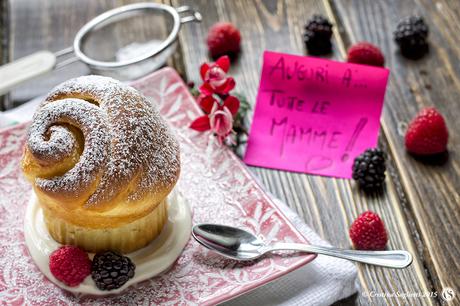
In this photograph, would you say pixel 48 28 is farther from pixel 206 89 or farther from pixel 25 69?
pixel 206 89

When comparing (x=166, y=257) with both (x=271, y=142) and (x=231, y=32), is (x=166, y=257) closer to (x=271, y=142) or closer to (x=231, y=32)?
(x=271, y=142)

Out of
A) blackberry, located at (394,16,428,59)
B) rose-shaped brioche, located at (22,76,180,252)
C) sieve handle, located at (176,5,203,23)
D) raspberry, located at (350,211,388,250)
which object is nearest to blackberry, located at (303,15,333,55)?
blackberry, located at (394,16,428,59)

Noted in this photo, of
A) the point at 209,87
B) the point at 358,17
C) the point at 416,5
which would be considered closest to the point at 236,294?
the point at 209,87

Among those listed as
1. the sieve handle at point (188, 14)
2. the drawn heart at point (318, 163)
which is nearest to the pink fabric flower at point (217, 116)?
the drawn heart at point (318, 163)

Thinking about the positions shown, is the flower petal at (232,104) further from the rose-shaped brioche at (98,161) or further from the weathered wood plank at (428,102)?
the weathered wood plank at (428,102)

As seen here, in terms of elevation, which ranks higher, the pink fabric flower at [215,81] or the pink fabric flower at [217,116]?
the pink fabric flower at [215,81]

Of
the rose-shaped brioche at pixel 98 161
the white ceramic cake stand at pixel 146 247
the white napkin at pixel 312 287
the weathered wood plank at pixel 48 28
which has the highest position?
the rose-shaped brioche at pixel 98 161

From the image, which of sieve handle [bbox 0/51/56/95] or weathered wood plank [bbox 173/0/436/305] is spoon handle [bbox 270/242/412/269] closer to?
weathered wood plank [bbox 173/0/436/305]

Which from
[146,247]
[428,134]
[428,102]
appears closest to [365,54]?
[428,102]
